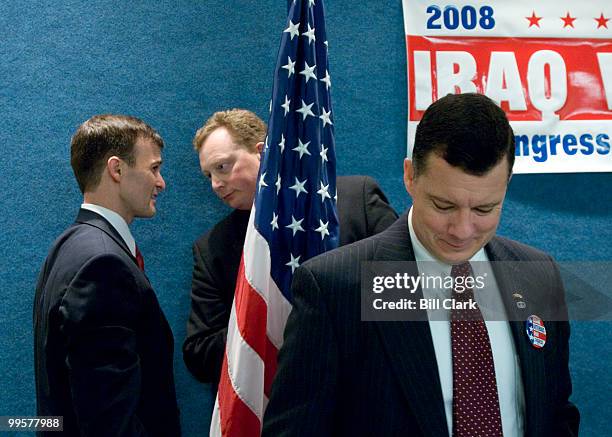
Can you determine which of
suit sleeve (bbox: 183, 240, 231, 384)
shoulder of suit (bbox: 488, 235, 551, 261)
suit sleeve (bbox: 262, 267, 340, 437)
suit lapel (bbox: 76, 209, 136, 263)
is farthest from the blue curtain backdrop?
suit sleeve (bbox: 262, 267, 340, 437)

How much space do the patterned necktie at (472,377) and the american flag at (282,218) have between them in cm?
70

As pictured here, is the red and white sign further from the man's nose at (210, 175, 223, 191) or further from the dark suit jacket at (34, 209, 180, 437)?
the dark suit jacket at (34, 209, 180, 437)

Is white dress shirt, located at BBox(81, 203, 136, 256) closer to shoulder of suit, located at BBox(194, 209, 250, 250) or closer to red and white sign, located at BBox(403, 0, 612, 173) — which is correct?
shoulder of suit, located at BBox(194, 209, 250, 250)

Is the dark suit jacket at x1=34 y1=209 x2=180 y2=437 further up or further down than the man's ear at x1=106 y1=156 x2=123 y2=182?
further down

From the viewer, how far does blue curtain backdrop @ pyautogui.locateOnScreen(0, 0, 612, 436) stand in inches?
96.0

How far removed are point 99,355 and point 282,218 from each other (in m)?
0.63

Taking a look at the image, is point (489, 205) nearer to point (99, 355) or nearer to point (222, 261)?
point (99, 355)

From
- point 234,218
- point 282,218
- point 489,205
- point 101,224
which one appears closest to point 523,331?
point 489,205

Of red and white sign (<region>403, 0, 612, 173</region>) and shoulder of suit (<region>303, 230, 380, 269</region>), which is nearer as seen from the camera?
shoulder of suit (<region>303, 230, 380, 269</region>)

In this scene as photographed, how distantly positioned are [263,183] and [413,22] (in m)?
1.07

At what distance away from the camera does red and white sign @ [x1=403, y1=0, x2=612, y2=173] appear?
2598mm

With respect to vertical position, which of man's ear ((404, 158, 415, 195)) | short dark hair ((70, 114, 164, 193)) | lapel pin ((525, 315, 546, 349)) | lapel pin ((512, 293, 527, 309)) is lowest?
lapel pin ((525, 315, 546, 349))

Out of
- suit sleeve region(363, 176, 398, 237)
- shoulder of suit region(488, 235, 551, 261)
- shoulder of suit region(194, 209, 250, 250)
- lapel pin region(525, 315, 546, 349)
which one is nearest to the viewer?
lapel pin region(525, 315, 546, 349)

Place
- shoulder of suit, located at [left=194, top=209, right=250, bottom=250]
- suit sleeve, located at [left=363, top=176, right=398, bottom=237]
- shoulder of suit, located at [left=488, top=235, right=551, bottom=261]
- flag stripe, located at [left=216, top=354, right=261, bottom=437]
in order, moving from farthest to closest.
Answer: shoulder of suit, located at [left=194, top=209, right=250, bottom=250] < suit sleeve, located at [left=363, top=176, right=398, bottom=237] < flag stripe, located at [left=216, top=354, right=261, bottom=437] < shoulder of suit, located at [left=488, top=235, right=551, bottom=261]
